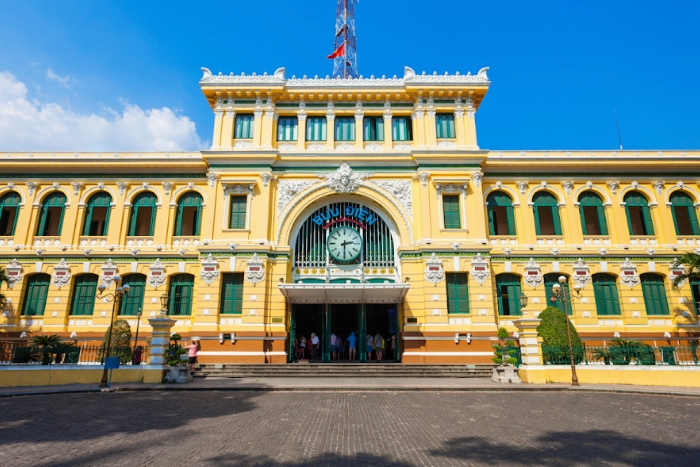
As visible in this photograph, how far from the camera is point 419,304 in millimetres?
24016

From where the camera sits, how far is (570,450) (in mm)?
7469

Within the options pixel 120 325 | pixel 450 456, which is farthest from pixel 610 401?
pixel 120 325

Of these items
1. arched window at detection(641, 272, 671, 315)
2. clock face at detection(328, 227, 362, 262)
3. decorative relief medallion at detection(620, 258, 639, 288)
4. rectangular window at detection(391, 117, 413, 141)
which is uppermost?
rectangular window at detection(391, 117, 413, 141)

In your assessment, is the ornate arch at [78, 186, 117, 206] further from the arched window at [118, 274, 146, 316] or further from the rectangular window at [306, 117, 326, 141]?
the rectangular window at [306, 117, 326, 141]

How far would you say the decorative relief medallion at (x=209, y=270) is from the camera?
24.1m

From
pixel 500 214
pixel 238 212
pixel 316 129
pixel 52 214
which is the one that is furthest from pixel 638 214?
pixel 52 214

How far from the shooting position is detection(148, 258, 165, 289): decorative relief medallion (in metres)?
25.1

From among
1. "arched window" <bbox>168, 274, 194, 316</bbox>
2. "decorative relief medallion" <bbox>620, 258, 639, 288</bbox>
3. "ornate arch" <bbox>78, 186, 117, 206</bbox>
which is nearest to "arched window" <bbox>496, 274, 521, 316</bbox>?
"decorative relief medallion" <bbox>620, 258, 639, 288</bbox>

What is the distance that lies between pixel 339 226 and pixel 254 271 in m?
5.71

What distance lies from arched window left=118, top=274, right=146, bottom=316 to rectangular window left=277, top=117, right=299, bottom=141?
1194 centimetres

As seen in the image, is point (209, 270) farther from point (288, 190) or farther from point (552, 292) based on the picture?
point (552, 292)

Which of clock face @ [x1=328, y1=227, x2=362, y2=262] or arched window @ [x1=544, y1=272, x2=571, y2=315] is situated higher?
clock face @ [x1=328, y1=227, x2=362, y2=262]

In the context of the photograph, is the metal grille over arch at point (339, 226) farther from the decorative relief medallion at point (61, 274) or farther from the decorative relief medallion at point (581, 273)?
the decorative relief medallion at point (61, 274)

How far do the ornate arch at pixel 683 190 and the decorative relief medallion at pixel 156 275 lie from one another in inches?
1218
